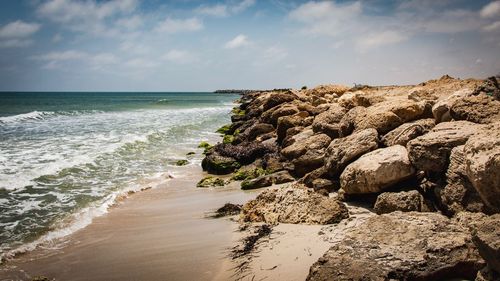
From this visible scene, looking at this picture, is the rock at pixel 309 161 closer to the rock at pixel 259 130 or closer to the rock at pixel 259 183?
the rock at pixel 259 183

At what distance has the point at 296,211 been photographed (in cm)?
523

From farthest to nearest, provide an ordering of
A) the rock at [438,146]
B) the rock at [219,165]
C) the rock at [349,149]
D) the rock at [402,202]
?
the rock at [219,165] → the rock at [349,149] → the rock at [438,146] → the rock at [402,202]

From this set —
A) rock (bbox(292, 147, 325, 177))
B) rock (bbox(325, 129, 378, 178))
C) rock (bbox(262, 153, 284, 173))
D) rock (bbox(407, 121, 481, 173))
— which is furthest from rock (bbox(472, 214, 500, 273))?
rock (bbox(262, 153, 284, 173))

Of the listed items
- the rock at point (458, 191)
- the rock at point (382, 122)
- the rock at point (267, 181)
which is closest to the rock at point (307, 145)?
the rock at point (267, 181)

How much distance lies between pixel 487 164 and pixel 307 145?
5.35m

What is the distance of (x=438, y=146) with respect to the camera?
191 inches

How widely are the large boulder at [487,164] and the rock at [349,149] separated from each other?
8.22ft

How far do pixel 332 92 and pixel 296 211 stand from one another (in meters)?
17.7

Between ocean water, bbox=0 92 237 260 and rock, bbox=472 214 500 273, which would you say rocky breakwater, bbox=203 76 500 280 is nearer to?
rock, bbox=472 214 500 273

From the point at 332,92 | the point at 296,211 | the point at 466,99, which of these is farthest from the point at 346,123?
the point at 332,92

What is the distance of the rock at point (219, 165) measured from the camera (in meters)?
10.8

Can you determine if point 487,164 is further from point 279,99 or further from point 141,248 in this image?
point 279,99

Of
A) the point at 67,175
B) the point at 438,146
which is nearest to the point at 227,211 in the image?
the point at 438,146

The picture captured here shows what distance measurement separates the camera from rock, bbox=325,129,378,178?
6266 millimetres
